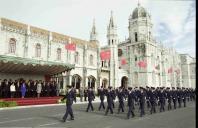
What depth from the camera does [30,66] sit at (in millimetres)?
24156

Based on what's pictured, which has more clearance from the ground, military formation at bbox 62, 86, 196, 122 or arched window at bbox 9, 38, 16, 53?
arched window at bbox 9, 38, 16, 53

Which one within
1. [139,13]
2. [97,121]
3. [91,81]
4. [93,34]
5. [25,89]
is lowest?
[97,121]

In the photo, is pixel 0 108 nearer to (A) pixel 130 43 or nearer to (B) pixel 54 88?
(B) pixel 54 88

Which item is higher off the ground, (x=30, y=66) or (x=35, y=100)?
(x=30, y=66)

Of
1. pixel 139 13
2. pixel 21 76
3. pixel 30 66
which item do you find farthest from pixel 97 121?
pixel 139 13

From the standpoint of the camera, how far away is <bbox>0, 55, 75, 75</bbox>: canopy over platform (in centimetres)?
2122

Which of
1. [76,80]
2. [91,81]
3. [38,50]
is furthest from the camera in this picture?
[91,81]

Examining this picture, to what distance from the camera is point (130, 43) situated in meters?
59.8

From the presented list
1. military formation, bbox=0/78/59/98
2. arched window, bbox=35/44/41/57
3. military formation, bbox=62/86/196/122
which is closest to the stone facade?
arched window, bbox=35/44/41/57

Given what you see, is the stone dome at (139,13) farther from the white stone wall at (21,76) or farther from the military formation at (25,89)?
the military formation at (25,89)

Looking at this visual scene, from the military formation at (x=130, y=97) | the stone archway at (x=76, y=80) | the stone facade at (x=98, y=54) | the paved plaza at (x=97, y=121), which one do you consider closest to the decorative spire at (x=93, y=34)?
the stone facade at (x=98, y=54)

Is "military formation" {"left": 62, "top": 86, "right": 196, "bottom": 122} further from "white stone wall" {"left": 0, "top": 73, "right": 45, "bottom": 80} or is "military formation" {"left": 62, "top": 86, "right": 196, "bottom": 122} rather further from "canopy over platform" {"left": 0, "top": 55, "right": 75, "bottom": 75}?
"white stone wall" {"left": 0, "top": 73, "right": 45, "bottom": 80}

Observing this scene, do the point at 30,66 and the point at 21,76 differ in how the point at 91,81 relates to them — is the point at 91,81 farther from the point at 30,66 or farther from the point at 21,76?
the point at 30,66

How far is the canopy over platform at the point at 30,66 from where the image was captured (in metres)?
21.2
